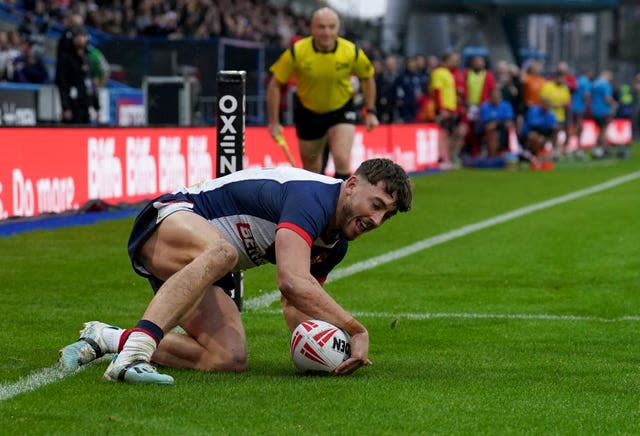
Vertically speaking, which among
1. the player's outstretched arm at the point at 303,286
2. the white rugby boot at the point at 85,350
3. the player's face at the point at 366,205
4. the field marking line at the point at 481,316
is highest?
the player's face at the point at 366,205

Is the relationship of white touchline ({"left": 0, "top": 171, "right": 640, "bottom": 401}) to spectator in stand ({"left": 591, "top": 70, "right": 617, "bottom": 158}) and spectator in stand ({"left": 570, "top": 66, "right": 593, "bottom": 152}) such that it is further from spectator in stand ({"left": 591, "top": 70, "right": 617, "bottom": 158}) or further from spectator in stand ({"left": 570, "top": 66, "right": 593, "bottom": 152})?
spectator in stand ({"left": 570, "top": 66, "right": 593, "bottom": 152})

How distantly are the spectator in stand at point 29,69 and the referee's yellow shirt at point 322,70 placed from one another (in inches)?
362

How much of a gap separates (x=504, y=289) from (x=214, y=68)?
61.0 ft

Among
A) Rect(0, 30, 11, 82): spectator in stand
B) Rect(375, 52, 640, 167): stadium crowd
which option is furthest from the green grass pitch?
Rect(375, 52, 640, 167): stadium crowd

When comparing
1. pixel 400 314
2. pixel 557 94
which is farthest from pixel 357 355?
pixel 557 94

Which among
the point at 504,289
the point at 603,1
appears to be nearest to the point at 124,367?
the point at 504,289

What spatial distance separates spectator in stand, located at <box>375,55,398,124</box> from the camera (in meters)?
29.8

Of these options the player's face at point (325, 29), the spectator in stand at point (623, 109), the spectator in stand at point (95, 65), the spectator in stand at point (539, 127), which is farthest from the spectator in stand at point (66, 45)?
the spectator in stand at point (623, 109)

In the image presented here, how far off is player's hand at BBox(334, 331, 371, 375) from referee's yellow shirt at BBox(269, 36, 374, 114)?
7.99m

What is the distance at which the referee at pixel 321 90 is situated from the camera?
14227 millimetres

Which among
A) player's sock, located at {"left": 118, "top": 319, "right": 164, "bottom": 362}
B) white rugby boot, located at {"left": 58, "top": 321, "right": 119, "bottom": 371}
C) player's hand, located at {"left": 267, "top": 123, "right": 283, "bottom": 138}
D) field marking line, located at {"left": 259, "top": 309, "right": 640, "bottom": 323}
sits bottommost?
field marking line, located at {"left": 259, "top": 309, "right": 640, "bottom": 323}

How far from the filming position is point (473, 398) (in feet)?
19.8

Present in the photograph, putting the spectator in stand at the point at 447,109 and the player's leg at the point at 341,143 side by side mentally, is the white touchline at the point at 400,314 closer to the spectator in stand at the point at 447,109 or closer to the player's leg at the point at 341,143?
the player's leg at the point at 341,143

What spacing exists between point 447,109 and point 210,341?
23.2 meters
